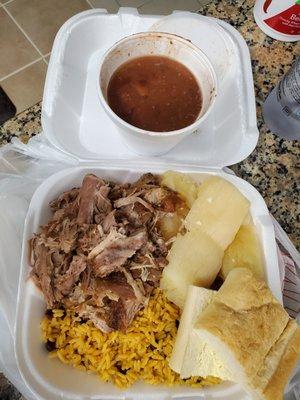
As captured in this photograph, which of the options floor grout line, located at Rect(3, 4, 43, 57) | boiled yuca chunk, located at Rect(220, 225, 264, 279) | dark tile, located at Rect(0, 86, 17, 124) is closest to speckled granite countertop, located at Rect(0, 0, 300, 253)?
boiled yuca chunk, located at Rect(220, 225, 264, 279)

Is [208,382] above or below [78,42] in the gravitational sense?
below

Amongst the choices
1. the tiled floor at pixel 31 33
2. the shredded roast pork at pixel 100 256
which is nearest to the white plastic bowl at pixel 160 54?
the shredded roast pork at pixel 100 256

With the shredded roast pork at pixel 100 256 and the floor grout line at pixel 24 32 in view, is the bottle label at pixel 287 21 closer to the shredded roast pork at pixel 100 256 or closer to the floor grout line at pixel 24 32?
the shredded roast pork at pixel 100 256

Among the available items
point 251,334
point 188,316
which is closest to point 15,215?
point 188,316

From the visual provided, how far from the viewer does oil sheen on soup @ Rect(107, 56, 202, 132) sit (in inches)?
38.2

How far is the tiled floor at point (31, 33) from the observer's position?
183 cm

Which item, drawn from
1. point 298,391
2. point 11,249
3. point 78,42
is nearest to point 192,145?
point 78,42

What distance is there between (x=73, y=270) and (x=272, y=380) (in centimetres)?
45

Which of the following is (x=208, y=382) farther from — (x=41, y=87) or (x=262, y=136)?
(x=41, y=87)

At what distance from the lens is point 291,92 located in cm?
101

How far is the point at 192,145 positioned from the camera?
1.10 m

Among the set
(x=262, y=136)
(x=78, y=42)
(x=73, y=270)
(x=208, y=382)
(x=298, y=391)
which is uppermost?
(x=78, y=42)

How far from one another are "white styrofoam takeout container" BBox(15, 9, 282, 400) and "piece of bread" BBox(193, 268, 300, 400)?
3.3 inches

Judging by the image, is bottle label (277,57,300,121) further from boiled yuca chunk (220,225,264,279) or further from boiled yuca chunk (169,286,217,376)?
boiled yuca chunk (169,286,217,376)
